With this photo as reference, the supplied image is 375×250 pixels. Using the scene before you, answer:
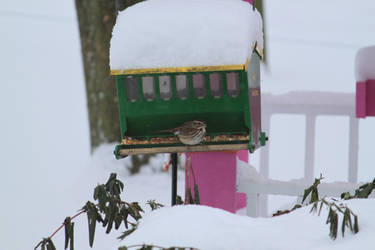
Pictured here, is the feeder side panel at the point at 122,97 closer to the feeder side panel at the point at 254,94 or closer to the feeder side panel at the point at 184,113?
the feeder side panel at the point at 184,113

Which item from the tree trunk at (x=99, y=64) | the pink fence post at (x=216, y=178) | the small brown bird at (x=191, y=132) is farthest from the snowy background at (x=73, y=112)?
the small brown bird at (x=191, y=132)

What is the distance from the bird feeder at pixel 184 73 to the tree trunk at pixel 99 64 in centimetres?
181

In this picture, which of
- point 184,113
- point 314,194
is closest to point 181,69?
point 184,113

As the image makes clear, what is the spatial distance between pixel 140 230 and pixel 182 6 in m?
0.82

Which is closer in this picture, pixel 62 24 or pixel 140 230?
pixel 140 230

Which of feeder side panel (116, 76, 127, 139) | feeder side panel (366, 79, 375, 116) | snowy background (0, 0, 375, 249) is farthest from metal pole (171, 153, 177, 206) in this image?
snowy background (0, 0, 375, 249)

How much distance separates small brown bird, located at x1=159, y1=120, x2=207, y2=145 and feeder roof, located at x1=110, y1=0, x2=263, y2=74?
154 millimetres

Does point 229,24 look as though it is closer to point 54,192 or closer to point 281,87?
point 54,192

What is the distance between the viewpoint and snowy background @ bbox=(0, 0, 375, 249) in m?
3.31

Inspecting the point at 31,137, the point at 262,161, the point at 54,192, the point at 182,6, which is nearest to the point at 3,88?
the point at 31,137

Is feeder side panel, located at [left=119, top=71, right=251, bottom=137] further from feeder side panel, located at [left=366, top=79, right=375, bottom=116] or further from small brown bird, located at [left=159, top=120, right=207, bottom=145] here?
feeder side panel, located at [left=366, top=79, right=375, bottom=116]

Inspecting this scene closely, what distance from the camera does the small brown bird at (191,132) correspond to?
1377mm

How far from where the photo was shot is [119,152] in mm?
1416

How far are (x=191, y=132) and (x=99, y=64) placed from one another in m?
2.11
